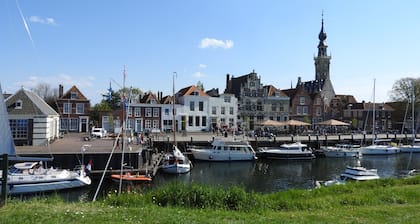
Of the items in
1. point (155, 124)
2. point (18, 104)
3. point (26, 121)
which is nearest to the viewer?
point (26, 121)

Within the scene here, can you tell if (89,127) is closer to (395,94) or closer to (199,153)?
(199,153)

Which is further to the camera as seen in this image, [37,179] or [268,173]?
[268,173]

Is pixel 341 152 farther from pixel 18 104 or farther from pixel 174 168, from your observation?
pixel 18 104

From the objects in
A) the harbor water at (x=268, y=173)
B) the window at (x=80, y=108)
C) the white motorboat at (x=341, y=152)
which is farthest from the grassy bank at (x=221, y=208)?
the window at (x=80, y=108)

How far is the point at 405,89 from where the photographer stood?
7788 centimetres

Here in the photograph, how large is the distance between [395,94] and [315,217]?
82.0m

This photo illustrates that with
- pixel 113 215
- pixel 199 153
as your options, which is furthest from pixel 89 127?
pixel 113 215

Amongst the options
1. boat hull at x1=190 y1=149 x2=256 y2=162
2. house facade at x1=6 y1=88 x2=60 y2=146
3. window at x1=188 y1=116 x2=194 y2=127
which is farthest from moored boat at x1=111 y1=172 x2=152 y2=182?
window at x1=188 y1=116 x2=194 y2=127

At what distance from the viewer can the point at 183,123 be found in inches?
2292

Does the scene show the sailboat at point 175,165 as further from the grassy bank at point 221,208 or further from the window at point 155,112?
the window at point 155,112

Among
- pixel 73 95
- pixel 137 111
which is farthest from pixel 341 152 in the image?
pixel 73 95

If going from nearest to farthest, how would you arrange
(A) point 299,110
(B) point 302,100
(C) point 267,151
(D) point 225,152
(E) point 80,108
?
(D) point 225,152 → (C) point 267,151 → (E) point 80,108 → (A) point 299,110 → (B) point 302,100

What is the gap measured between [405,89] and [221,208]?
81.5 m

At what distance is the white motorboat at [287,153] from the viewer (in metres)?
42.1
